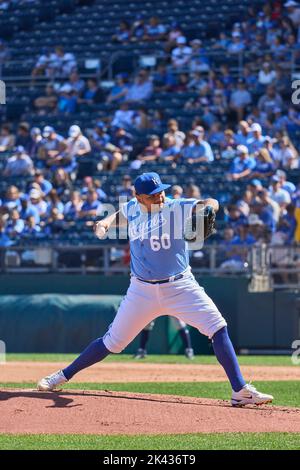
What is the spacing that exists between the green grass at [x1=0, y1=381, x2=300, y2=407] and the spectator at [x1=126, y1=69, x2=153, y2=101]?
1172 centimetres

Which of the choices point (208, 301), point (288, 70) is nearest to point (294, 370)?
point (208, 301)

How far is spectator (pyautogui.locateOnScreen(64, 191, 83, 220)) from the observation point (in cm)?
2000

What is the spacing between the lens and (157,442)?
7.39 m

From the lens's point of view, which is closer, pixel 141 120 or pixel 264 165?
pixel 264 165

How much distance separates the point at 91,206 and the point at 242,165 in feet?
9.37

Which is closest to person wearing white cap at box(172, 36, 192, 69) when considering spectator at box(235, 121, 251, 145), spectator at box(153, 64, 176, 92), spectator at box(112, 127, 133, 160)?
spectator at box(153, 64, 176, 92)

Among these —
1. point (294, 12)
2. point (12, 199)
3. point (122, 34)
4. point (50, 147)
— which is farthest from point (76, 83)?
point (294, 12)

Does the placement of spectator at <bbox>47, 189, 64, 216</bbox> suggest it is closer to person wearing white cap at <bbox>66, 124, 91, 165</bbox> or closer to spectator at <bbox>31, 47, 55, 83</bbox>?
person wearing white cap at <bbox>66, 124, 91, 165</bbox>

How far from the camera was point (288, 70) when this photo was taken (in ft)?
71.1

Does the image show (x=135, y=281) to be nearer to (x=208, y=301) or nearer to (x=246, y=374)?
(x=208, y=301)

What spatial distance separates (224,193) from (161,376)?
6.96m

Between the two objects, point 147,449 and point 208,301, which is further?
point 208,301

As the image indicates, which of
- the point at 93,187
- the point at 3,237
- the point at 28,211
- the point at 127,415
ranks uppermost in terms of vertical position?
the point at 93,187

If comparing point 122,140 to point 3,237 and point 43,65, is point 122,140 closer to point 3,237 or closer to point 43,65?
point 3,237
